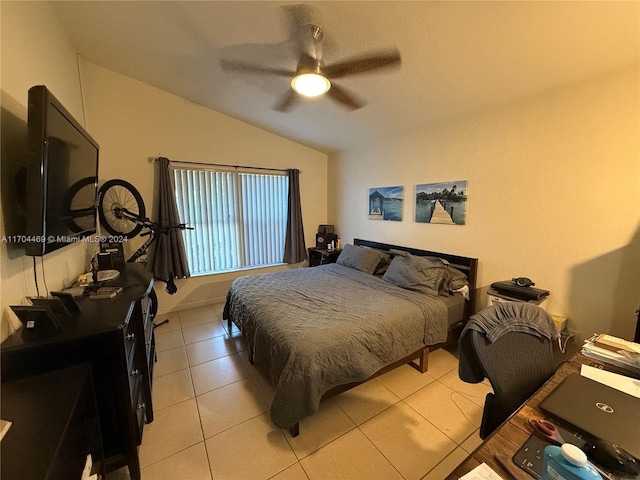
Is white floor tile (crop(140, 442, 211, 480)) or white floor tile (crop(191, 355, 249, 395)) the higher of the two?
white floor tile (crop(191, 355, 249, 395))

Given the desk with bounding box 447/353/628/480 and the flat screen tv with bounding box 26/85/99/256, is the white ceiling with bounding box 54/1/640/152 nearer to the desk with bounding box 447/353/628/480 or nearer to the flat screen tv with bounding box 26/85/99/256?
the flat screen tv with bounding box 26/85/99/256

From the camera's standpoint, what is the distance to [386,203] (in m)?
3.68

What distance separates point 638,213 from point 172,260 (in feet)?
15.0

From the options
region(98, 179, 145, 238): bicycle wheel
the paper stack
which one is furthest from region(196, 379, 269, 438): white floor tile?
region(98, 179, 145, 238): bicycle wheel

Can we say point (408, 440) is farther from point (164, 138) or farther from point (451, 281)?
point (164, 138)

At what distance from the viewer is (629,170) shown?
6.03 feet

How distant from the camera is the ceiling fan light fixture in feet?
5.59

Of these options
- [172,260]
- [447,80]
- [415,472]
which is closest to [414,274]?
[415,472]

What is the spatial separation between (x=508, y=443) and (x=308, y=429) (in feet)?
4.53

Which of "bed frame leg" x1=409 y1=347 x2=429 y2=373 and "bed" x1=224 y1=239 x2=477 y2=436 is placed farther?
"bed frame leg" x1=409 y1=347 x2=429 y2=373

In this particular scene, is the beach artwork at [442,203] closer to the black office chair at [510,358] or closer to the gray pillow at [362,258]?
the gray pillow at [362,258]

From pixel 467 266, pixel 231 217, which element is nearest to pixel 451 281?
pixel 467 266

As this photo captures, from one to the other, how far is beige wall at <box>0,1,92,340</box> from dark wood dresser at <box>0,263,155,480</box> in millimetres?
181

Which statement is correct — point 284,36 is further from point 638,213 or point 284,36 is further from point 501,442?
point 638,213
